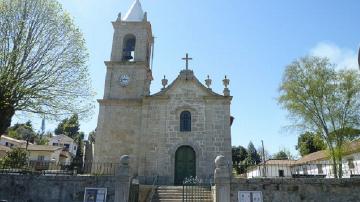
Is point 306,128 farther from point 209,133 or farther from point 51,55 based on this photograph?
point 51,55

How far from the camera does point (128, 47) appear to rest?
79.6 feet

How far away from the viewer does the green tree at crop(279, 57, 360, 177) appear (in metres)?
18.6

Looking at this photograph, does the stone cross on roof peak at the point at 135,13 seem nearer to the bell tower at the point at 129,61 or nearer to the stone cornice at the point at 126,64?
the bell tower at the point at 129,61

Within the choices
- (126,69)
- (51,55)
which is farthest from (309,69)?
(51,55)

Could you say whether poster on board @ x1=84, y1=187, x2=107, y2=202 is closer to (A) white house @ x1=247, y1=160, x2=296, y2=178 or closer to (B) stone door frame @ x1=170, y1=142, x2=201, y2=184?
(B) stone door frame @ x1=170, y1=142, x2=201, y2=184

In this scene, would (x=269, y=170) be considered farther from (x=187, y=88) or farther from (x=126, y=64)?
(x=126, y=64)

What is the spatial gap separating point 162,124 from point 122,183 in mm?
8265

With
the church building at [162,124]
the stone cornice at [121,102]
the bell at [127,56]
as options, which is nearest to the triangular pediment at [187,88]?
the church building at [162,124]

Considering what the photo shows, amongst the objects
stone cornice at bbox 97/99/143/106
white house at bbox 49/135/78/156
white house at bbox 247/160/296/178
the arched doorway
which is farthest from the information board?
white house at bbox 49/135/78/156

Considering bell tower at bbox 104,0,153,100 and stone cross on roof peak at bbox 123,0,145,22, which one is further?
stone cross on roof peak at bbox 123,0,145,22

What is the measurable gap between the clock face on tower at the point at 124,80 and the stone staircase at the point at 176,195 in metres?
9.51

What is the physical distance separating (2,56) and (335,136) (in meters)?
18.6

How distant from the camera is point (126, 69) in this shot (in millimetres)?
22859

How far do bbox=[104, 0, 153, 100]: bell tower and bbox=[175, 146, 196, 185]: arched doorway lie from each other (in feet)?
16.1
